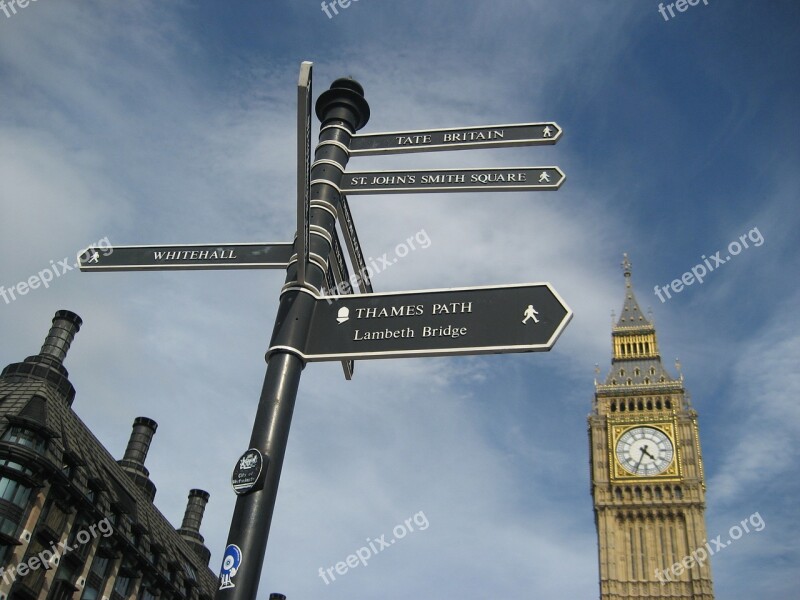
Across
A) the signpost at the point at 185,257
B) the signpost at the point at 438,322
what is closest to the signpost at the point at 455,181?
the signpost at the point at 185,257

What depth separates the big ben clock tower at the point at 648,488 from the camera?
65625 mm

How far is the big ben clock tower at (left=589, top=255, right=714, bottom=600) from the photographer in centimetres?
6562

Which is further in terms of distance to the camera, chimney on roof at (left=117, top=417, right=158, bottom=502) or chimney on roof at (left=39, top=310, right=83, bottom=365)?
chimney on roof at (left=117, top=417, right=158, bottom=502)

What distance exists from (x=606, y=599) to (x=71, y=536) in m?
47.4

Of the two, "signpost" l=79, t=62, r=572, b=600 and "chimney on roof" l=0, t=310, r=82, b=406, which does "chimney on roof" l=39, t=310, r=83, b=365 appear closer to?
"chimney on roof" l=0, t=310, r=82, b=406

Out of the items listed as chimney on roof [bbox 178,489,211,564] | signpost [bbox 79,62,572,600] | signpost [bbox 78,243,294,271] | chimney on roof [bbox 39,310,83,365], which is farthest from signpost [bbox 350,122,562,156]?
chimney on roof [bbox 178,489,211,564]

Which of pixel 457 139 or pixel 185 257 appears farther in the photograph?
pixel 457 139

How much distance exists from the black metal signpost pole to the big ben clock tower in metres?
66.4

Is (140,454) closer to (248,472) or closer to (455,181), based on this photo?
(455,181)

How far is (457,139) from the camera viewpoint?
7.59 metres

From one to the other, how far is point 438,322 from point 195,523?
61114 millimetres

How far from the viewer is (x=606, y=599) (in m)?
64.8

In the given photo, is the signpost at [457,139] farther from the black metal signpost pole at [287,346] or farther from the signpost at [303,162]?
the signpost at [303,162]
